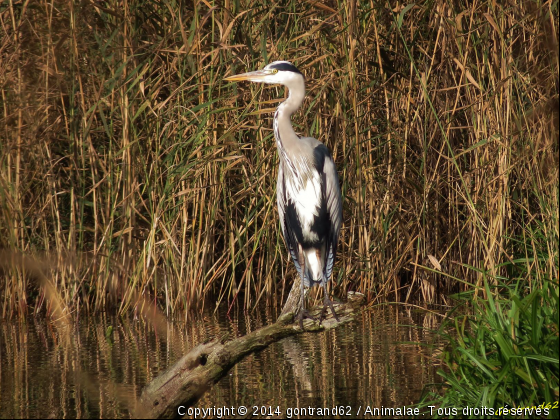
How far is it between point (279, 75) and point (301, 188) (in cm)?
66

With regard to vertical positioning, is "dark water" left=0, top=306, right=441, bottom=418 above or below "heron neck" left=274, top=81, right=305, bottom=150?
below

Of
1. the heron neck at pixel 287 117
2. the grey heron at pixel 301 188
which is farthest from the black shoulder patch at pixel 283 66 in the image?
the heron neck at pixel 287 117

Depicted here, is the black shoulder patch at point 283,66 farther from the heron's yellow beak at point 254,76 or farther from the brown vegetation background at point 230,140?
the brown vegetation background at point 230,140

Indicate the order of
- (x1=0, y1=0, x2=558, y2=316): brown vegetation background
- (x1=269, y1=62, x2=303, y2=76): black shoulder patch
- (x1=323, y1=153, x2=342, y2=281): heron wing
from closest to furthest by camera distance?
(x1=269, y1=62, x2=303, y2=76): black shoulder patch
(x1=323, y1=153, x2=342, y2=281): heron wing
(x1=0, y1=0, x2=558, y2=316): brown vegetation background

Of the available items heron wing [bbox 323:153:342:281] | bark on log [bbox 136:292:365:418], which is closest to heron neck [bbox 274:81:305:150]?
heron wing [bbox 323:153:342:281]

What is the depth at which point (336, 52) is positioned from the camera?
519 cm

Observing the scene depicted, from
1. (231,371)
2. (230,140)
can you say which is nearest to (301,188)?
(230,140)

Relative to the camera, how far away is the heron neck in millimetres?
4465

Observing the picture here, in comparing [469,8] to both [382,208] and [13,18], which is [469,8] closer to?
[382,208]

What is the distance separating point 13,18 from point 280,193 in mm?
2025

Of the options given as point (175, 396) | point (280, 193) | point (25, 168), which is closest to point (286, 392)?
point (175, 396)

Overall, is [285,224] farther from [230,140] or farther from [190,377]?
[190,377]

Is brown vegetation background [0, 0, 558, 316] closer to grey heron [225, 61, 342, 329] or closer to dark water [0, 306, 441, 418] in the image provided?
dark water [0, 306, 441, 418]

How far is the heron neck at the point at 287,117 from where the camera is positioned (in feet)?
14.6
